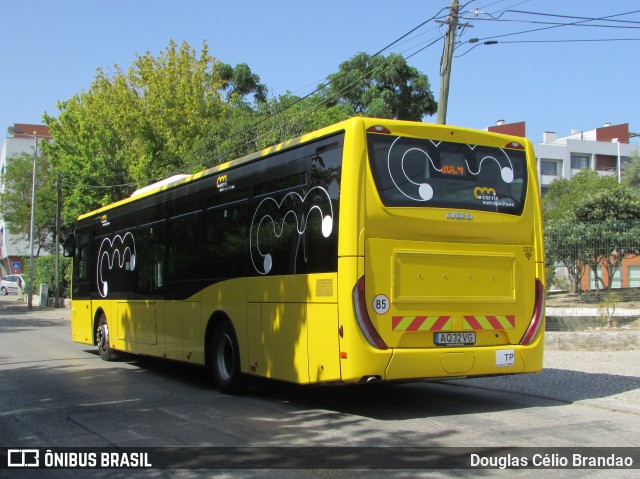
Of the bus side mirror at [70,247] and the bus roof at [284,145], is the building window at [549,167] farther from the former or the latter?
the bus roof at [284,145]

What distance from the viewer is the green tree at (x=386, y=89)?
35.6 metres

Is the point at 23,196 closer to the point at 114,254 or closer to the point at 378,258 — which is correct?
the point at 114,254

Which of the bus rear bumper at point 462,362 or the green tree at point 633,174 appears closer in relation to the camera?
the bus rear bumper at point 462,362

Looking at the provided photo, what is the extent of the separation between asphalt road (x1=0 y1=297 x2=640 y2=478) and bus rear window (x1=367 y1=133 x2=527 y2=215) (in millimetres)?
2516

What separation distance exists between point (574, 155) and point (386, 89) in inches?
1615

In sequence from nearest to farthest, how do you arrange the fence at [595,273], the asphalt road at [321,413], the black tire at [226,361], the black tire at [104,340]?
the asphalt road at [321,413] → the black tire at [226,361] → the black tire at [104,340] → the fence at [595,273]

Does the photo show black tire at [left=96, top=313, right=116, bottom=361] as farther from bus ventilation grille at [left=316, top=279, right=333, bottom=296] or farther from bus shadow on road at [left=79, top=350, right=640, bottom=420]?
bus ventilation grille at [left=316, top=279, right=333, bottom=296]

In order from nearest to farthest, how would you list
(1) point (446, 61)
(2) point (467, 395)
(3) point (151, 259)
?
(2) point (467, 395) → (3) point (151, 259) → (1) point (446, 61)

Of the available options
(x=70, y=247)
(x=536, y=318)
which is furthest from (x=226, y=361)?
(x=70, y=247)

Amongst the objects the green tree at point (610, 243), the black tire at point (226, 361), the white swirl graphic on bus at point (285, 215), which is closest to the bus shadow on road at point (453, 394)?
the black tire at point (226, 361)

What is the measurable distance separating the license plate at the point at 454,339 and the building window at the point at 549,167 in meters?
65.2

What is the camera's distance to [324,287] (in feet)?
24.4

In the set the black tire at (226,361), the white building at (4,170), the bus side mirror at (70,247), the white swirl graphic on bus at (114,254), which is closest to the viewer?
the black tire at (226,361)

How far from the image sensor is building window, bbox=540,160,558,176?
69.1 metres
